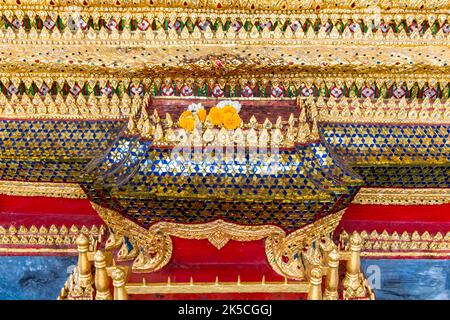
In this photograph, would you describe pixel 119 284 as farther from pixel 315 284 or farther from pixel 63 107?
pixel 63 107

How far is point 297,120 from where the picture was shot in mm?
3346

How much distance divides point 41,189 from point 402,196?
11.1ft

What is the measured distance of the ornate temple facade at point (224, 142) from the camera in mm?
2984

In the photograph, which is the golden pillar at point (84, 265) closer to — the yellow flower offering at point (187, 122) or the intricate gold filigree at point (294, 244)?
the yellow flower offering at point (187, 122)

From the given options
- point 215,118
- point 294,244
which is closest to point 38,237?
point 215,118

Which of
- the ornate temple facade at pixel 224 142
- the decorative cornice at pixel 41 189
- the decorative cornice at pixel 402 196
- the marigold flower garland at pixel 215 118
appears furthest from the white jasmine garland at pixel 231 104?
the decorative cornice at pixel 41 189

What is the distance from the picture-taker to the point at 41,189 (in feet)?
12.4

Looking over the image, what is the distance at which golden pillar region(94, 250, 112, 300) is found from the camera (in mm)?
2846

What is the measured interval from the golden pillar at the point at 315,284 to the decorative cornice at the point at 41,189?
2202mm

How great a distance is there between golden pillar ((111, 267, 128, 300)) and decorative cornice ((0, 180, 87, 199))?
3.84ft

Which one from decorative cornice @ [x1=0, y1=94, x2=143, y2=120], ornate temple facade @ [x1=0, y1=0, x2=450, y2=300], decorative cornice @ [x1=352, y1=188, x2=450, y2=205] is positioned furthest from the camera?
decorative cornice @ [x1=352, y1=188, x2=450, y2=205]

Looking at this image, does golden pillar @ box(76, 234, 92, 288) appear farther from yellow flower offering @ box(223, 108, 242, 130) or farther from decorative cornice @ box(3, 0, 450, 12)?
decorative cornice @ box(3, 0, 450, 12)

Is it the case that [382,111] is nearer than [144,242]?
No

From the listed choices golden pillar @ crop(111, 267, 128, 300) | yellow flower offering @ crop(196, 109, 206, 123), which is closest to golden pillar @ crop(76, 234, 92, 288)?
golden pillar @ crop(111, 267, 128, 300)
